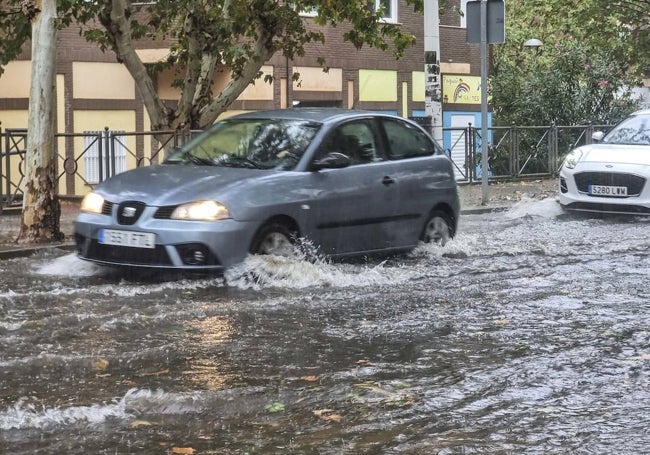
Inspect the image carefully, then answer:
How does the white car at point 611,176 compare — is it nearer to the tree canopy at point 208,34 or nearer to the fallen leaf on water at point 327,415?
the tree canopy at point 208,34

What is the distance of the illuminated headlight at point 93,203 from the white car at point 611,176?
835cm

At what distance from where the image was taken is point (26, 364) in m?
→ 6.62

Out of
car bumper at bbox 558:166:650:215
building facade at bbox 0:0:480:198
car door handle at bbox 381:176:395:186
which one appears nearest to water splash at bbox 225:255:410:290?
car door handle at bbox 381:176:395:186

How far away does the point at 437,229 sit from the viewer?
12.2m

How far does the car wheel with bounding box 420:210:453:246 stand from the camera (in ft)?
39.6

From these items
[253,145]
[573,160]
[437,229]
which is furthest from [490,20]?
[253,145]

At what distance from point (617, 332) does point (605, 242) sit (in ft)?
19.4

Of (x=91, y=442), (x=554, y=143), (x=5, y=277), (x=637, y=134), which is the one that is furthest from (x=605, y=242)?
(x=554, y=143)

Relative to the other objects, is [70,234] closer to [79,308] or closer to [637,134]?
[79,308]

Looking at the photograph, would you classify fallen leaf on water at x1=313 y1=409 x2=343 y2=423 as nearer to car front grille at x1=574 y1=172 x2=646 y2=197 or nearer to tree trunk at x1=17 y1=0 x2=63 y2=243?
tree trunk at x1=17 y1=0 x2=63 y2=243

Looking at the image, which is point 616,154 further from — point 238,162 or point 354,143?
point 238,162

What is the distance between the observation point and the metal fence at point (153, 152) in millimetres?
17734

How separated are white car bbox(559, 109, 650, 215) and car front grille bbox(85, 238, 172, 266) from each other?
837cm

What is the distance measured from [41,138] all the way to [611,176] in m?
7.73
